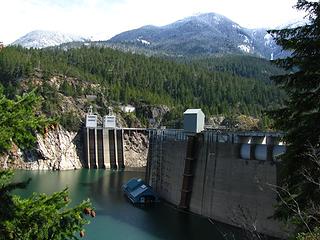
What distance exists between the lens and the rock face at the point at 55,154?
10250 centimetres

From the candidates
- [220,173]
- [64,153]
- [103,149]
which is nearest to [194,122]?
[220,173]

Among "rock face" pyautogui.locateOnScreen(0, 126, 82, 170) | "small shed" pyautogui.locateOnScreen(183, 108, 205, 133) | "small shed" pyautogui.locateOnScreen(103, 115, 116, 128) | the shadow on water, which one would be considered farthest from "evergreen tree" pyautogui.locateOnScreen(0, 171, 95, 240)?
"small shed" pyautogui.locateOnScreen(103, 115, 116, 128)

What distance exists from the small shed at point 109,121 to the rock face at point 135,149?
16.5ft

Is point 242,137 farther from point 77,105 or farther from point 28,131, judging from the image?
point 77,105

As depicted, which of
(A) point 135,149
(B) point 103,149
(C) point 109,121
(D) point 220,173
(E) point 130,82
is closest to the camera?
(D) point 220,173

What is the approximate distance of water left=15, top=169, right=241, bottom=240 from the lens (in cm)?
4391

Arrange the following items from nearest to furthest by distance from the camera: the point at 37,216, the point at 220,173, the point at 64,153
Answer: the point at 37,216, the point at 220,173, the point at 64,153

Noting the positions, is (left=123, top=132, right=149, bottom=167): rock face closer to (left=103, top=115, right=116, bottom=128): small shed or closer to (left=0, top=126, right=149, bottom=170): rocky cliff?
(left=0, top=126, right=149, bottom=170): rocky cliff

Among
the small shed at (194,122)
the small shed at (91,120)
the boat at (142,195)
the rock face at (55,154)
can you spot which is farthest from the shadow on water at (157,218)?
the small shed at (91,120)

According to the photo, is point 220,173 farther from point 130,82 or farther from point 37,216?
point 130,82

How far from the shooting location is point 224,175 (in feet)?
161

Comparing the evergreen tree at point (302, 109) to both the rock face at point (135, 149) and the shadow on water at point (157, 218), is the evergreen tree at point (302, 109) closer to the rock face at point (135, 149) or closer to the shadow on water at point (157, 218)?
the shadow on water at point (157, 218)

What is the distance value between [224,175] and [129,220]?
1158cm

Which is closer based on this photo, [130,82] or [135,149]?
[135,149]
